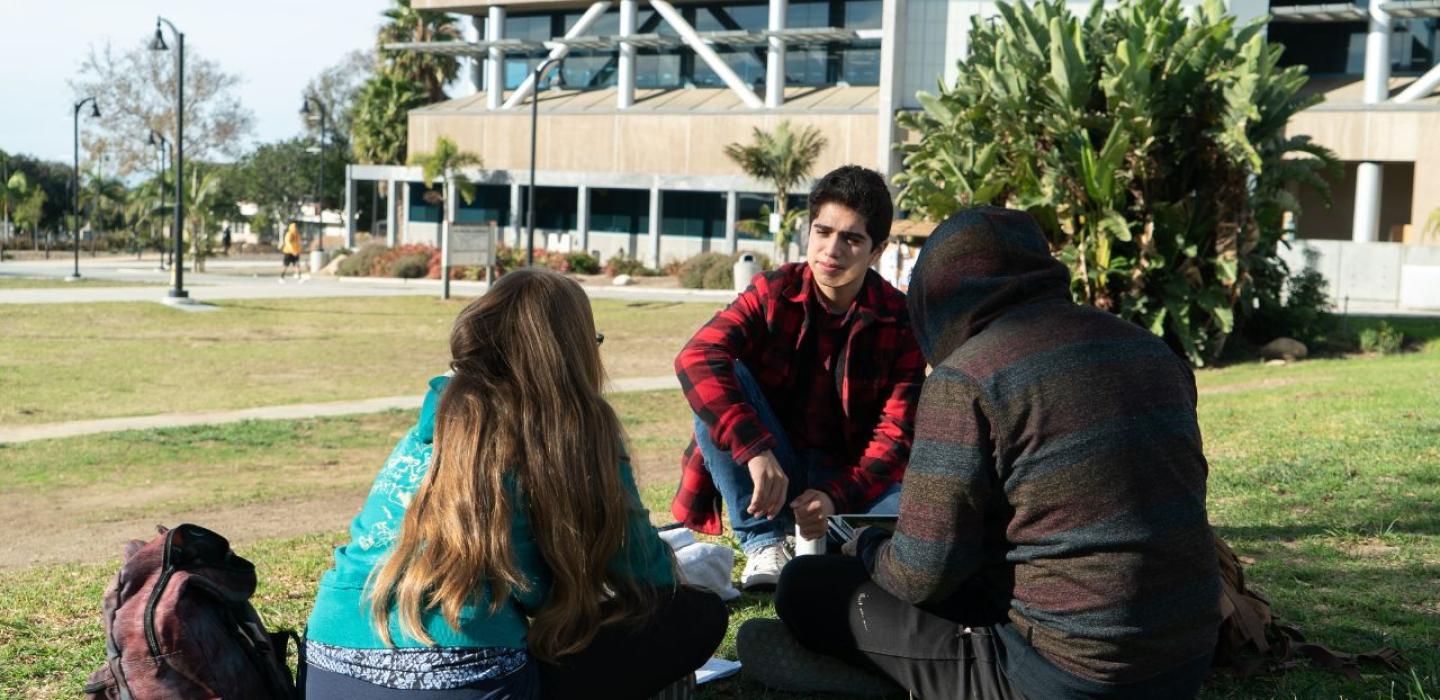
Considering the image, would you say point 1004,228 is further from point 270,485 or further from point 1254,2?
point 1254,2

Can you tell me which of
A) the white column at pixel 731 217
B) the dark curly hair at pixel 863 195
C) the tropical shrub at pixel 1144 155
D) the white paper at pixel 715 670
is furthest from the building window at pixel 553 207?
the white paper at pixel 715 670

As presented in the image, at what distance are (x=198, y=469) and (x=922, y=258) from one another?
8.91 metres

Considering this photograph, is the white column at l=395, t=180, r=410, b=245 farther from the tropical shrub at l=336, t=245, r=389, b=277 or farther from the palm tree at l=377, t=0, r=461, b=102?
the tropical shrub at l=336, t=245, r=389, b=277

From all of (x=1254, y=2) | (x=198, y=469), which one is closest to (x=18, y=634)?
(x=198, y=469)

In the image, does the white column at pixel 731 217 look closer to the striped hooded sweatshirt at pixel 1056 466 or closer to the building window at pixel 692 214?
the building window at pixel 692 214

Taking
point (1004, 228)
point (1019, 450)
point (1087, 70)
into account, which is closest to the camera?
point (1019, 450)

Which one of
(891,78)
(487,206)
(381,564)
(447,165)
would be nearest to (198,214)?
(447,165)

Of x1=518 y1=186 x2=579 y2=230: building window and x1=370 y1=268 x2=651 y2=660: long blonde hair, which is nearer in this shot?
x1=370 y1=268 x2=651 y2=660: long blonde hair

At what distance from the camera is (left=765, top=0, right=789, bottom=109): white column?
148ft

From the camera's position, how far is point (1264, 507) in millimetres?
6504

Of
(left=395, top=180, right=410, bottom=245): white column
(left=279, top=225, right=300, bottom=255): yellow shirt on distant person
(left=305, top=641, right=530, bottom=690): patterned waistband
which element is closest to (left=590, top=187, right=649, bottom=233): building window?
(left=395, top=180, right=410, bottom=245): white column

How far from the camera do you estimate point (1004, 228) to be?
9.49ft

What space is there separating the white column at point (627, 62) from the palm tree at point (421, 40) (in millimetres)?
11416

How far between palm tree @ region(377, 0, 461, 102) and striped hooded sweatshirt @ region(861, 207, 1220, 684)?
57084 mm
